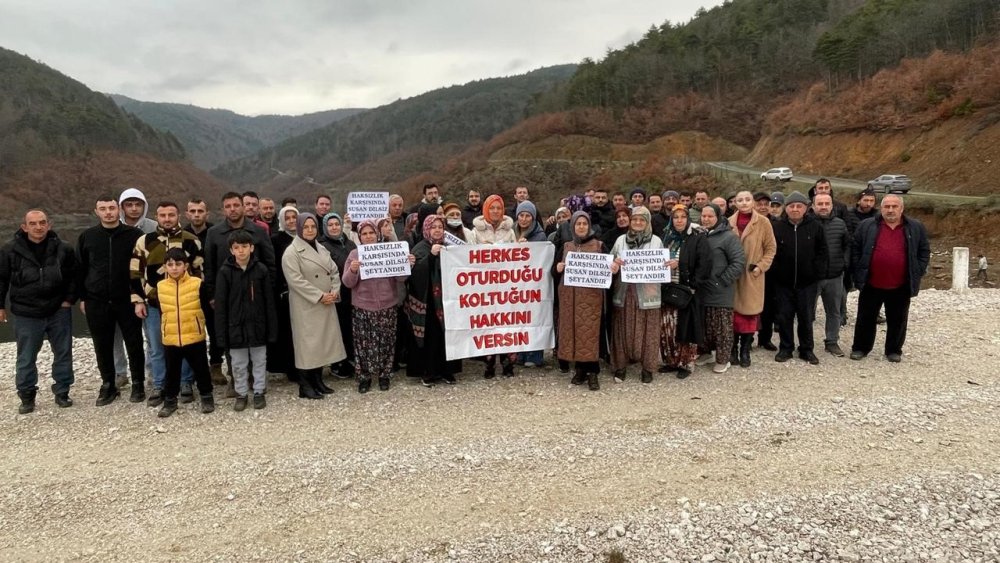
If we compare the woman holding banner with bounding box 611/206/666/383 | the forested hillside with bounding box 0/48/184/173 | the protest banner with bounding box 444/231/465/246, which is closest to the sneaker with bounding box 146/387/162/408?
the protest banner with bounding box 444/231/465/246

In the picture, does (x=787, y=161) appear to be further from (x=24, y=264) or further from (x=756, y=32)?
(x=24, y=264)

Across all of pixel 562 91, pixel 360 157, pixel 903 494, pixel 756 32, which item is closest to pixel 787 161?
pixel 756 32

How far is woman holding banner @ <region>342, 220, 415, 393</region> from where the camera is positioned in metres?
6.46

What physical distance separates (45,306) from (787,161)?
159 feet

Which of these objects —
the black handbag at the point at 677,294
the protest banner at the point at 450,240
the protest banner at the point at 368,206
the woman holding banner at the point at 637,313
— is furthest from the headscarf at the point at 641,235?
the protest banner at the point at 368,206

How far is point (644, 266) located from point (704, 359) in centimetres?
195

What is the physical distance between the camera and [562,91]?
305 ft

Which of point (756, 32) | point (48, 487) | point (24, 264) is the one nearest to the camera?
point (48, 487)

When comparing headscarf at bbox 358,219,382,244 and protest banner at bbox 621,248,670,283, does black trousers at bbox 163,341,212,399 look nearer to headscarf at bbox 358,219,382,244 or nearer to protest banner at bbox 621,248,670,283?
headscarf at bbox 358,219,382,244

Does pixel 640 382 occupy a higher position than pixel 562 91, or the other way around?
pixel 562 91

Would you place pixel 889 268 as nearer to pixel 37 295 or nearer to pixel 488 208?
pixel 488 208

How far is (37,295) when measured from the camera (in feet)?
19.5

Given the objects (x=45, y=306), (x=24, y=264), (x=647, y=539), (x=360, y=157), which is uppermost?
(x=360, y=157)

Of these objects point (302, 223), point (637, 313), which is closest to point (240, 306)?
point (302, 223)
